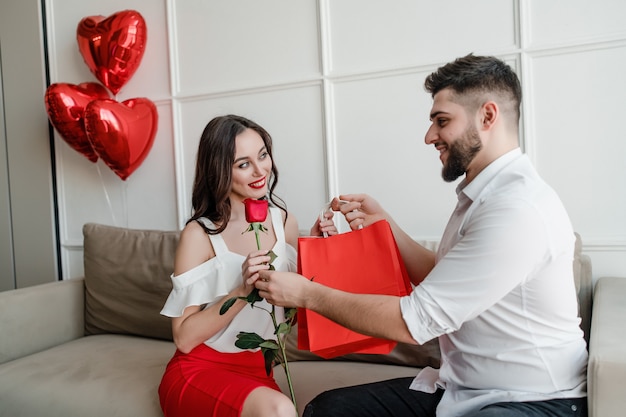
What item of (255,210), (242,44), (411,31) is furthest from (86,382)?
(411,31)

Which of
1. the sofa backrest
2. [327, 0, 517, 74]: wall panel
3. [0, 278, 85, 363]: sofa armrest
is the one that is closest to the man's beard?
[327, 0, 517, 74]: wall panel

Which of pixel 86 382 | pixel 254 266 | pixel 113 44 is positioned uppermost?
pixel 113 44

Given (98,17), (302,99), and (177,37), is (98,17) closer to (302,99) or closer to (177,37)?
(177,37)

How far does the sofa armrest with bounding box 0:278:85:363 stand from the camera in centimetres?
216

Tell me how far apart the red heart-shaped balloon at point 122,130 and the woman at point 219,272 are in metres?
0.96

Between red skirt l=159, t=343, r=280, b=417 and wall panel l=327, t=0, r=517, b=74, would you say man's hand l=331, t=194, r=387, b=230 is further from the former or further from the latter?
wall panel l=327, t=0, r=517, b=74

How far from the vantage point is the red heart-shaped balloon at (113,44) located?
255 centimetres

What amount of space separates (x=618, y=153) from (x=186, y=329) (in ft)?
5.18

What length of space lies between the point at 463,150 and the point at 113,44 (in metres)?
1.96

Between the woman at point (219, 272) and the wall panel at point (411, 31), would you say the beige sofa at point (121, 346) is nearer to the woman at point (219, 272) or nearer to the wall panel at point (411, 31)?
the woman at point (219, 272)

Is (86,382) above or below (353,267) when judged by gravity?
below

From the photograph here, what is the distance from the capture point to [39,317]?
89.7 inches

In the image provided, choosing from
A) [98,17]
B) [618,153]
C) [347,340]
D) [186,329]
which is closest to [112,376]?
[186,329]

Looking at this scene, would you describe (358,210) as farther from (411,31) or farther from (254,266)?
(411,31)
